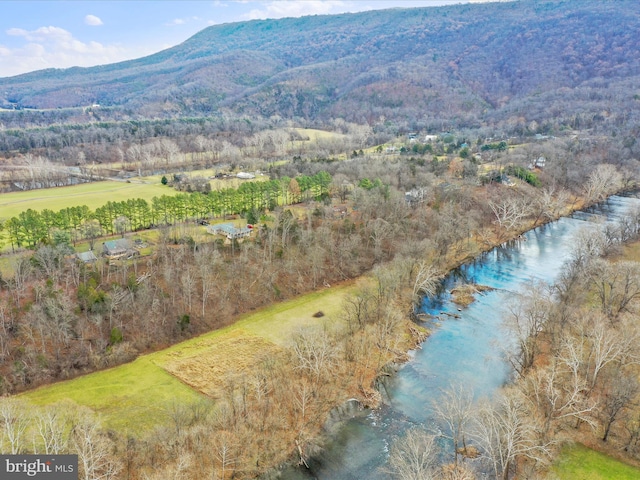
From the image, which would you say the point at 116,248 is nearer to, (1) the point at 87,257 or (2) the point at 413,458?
(1) the point at 87,257

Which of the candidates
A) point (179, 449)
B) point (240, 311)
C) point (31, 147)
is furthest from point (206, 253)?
point (31, 147)

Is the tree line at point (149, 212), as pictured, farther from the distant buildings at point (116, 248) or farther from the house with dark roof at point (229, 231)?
the distant buildings at point (116, 248)

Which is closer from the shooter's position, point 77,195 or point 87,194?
point 77,195

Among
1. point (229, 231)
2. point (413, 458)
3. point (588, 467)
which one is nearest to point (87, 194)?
point (229, 231)

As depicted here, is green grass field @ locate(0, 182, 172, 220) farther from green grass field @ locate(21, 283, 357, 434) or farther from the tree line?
green grass field @ locate(21, 283, 357, 434)

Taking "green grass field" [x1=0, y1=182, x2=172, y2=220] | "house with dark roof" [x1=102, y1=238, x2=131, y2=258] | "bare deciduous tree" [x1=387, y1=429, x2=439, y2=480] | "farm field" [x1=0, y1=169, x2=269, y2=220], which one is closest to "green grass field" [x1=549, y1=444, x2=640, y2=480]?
"bare deciduous tree" [x1=387, y1=429, x2=439, y2=480]
